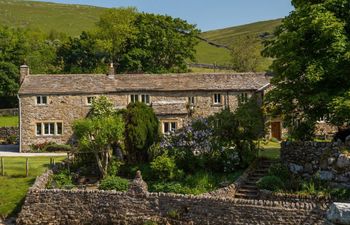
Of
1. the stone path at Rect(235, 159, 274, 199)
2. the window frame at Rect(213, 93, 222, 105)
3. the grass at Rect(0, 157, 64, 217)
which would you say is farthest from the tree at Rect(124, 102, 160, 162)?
the window frame at Rect(213, 93, 222, 105)

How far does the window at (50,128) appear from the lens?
50.5 m

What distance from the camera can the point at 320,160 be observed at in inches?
1021

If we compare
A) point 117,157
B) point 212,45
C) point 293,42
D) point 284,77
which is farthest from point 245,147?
point 212,45

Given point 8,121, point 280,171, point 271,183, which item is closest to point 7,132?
point 8,121

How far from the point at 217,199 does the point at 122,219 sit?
5597mm

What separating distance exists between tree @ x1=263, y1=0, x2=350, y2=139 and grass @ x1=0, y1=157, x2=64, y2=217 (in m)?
16.2

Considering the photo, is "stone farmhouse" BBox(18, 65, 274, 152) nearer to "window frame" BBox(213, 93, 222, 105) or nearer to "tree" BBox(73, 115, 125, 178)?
"window frame" BBox(213, 93, 222, 105)

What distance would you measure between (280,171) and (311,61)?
629 centimetres

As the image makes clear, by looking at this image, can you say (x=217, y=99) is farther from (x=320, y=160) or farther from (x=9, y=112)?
(x=9, y=112)

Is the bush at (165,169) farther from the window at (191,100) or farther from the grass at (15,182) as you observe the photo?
the window at (191,100)

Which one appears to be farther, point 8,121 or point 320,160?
point 8,121

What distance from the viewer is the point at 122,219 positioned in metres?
25.7

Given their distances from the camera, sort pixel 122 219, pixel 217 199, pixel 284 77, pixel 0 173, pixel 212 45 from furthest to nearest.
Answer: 1. pixel 212 45
2. pixel 0 173
3. pixel 284 77
4. pixel 122 219
5. pixel 217 199

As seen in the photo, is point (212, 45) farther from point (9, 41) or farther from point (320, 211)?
point (320, 211)
